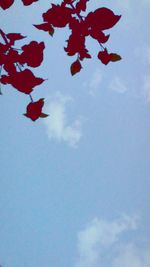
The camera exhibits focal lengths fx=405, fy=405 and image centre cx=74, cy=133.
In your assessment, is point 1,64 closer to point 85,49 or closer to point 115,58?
point 85,49

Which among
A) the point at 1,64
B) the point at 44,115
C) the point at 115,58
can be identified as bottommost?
the point at 44,115

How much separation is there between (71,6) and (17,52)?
627 mm

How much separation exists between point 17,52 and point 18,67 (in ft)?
0.45

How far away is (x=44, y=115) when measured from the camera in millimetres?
3594

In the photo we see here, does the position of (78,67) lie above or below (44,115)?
above

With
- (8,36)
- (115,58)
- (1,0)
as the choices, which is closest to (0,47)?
(8,36)

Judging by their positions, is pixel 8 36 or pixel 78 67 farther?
pixel 78 67

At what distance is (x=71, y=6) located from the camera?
139 inches

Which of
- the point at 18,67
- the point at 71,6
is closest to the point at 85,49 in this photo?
the point at 71,6

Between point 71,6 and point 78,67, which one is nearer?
point 71,6

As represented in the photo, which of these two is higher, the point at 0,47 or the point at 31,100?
the point at 0,47

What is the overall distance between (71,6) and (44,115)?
982 millimetres

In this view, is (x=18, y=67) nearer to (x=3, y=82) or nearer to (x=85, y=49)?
(x=3, y=82)

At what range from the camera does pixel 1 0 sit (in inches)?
135
